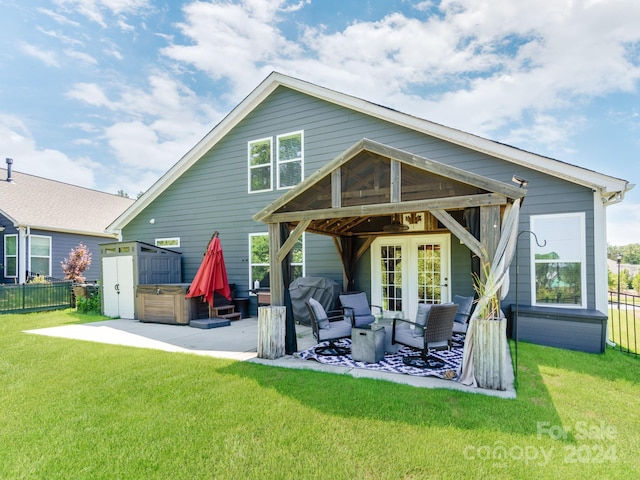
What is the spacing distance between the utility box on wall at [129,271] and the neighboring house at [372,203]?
678 millimetres

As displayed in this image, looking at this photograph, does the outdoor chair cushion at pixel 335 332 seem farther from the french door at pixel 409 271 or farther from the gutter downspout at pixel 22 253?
the gutter downspout at pixel 22 253

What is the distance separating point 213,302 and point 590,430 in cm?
780

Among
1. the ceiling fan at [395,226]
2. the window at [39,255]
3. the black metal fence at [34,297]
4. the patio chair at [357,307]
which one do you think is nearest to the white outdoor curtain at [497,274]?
the patio chair at [357,307]

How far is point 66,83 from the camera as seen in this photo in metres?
11.3

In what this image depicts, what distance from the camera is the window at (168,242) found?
10.6 meters

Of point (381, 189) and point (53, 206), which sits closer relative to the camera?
point (381, 189)

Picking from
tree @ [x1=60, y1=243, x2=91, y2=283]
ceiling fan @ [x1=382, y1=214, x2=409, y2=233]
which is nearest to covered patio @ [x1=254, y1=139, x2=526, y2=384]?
ceiling fan @ [x1=382, y1=214, x2=409, y2=233]

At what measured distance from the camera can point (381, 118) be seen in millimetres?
7918

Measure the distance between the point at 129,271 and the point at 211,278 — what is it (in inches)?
110

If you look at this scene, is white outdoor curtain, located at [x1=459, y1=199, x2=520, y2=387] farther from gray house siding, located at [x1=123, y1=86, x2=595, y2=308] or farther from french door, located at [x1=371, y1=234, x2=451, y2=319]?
french door, located at [x1=371, y1=234, x2=451, y2=319]

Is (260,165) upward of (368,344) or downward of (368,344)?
upward

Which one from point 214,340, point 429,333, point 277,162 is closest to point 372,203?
point 429,333

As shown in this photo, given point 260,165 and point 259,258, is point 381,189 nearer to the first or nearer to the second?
point 259,258

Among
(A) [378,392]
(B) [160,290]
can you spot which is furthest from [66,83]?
(A) [378,392]
